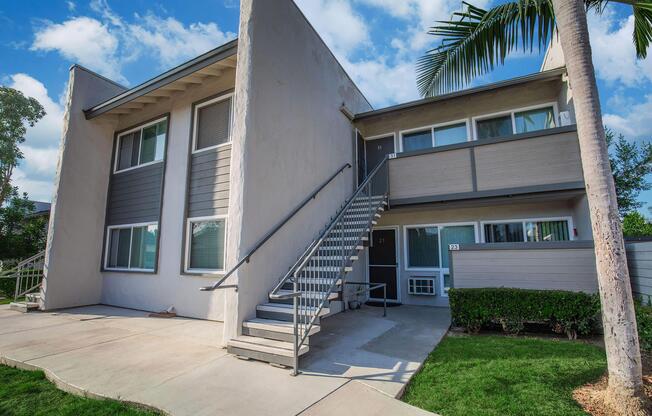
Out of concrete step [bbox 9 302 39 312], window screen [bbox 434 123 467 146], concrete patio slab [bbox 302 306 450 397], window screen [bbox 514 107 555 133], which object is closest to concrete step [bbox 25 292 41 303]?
concrete step [bbox 9 302 39 312]

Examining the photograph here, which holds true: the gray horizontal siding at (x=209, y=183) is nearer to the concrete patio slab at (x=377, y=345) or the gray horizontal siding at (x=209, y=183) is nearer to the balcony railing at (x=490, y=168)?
the concrete patio slab at (x=377, y=345)

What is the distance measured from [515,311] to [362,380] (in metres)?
3.45

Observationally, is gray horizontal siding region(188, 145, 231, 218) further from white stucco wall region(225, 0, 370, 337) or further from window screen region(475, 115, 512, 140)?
window screen region(475, 115, 512, 140)

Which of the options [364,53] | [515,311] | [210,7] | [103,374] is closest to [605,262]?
[515,311]

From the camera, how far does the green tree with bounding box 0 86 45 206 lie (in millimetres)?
15609

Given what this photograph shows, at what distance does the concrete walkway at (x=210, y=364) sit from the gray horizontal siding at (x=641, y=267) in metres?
3.06

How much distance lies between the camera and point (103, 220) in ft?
30.1

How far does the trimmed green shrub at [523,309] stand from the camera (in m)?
5.07

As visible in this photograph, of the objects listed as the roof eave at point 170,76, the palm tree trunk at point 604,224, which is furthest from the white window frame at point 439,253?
the roof eave at point 170,76

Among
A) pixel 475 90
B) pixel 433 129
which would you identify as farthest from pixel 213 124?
pixel 475 90

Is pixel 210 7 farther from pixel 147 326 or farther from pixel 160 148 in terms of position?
pixel 147 326

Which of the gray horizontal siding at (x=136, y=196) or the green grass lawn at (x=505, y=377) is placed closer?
the green grass lawn at (x=505, y=377)

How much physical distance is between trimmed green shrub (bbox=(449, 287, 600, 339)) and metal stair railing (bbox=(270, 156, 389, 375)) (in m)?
2.29

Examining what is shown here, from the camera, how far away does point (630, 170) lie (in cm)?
1152
